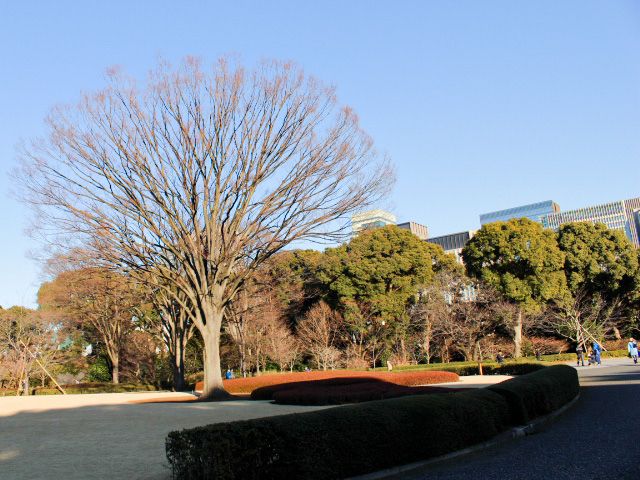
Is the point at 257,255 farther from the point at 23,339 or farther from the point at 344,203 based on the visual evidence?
the point at 23,339

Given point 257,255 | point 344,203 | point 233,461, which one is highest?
point 344,203

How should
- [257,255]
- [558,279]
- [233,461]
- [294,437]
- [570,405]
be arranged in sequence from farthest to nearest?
[558,279], [257,255], [570,405], [294,437], [233,461]

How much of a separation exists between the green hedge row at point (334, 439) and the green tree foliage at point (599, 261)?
3280cm

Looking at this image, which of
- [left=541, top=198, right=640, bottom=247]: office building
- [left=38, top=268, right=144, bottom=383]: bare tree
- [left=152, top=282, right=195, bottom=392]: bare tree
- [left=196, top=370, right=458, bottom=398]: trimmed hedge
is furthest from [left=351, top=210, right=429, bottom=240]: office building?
[left=541, top=198, right=640, bottom=247]: office building

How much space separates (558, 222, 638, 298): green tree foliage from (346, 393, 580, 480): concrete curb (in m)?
28.9

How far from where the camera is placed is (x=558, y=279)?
36.5 m

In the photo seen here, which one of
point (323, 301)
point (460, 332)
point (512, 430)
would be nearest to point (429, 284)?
point (460, 332)

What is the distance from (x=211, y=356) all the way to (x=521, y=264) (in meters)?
25.8

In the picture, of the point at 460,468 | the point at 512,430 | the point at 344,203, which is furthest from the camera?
the point at 344,203

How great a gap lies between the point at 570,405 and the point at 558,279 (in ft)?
87.8

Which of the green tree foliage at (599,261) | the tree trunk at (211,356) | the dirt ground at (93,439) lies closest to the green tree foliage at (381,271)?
the green tree foliage at (599,261)

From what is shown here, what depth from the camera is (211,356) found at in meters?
19.0

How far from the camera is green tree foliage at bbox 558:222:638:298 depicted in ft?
121

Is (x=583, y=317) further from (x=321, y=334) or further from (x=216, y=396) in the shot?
(x=216, y=396)
